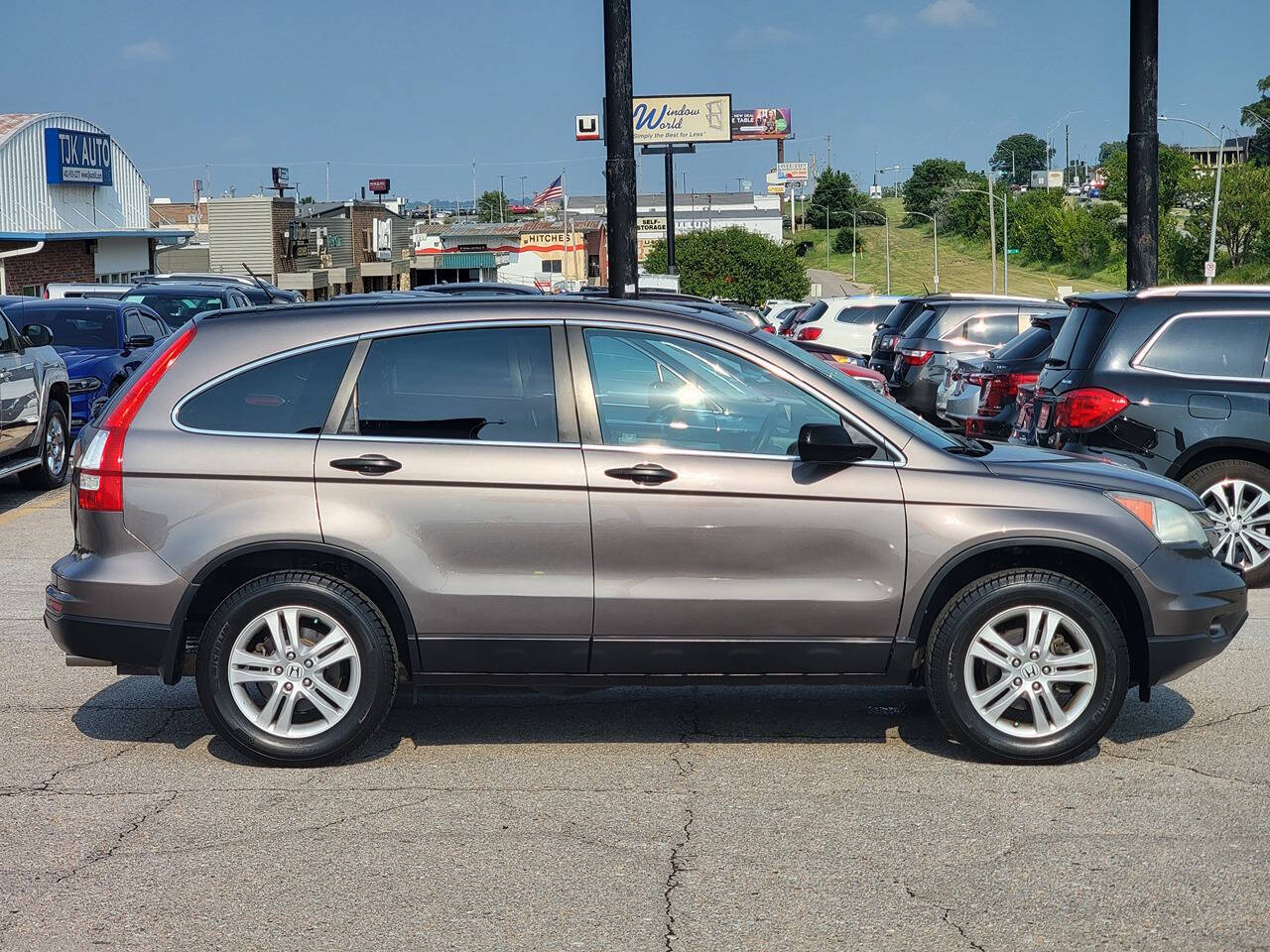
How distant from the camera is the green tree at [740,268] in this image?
344 ft

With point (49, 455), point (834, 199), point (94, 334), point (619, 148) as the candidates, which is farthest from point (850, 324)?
point (834, 199)

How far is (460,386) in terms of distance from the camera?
596 centimetres

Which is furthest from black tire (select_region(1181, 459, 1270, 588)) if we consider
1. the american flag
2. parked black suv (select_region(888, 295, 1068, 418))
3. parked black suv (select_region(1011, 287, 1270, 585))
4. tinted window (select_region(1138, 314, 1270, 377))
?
the american flag

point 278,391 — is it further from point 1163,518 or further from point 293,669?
point 1163,518

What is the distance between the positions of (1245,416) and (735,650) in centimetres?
503

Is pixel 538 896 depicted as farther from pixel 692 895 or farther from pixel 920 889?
pixel 920 889

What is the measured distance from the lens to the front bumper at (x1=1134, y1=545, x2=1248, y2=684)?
588 centimetres

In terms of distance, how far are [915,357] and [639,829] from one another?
14408 millimetres

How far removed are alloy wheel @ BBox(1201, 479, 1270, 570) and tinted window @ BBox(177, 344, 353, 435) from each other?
19.2ft

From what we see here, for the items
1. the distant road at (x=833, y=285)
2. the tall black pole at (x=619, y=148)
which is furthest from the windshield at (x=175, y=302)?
the distant road at (x=833, y=285)

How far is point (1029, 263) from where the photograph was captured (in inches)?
5271

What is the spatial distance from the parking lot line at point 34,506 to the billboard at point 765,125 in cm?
17129

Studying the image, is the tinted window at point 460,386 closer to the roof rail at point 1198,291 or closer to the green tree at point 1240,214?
the roof rail at point 1198,291

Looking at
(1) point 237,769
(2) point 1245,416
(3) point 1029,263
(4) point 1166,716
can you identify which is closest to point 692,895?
(1) point 237,769
